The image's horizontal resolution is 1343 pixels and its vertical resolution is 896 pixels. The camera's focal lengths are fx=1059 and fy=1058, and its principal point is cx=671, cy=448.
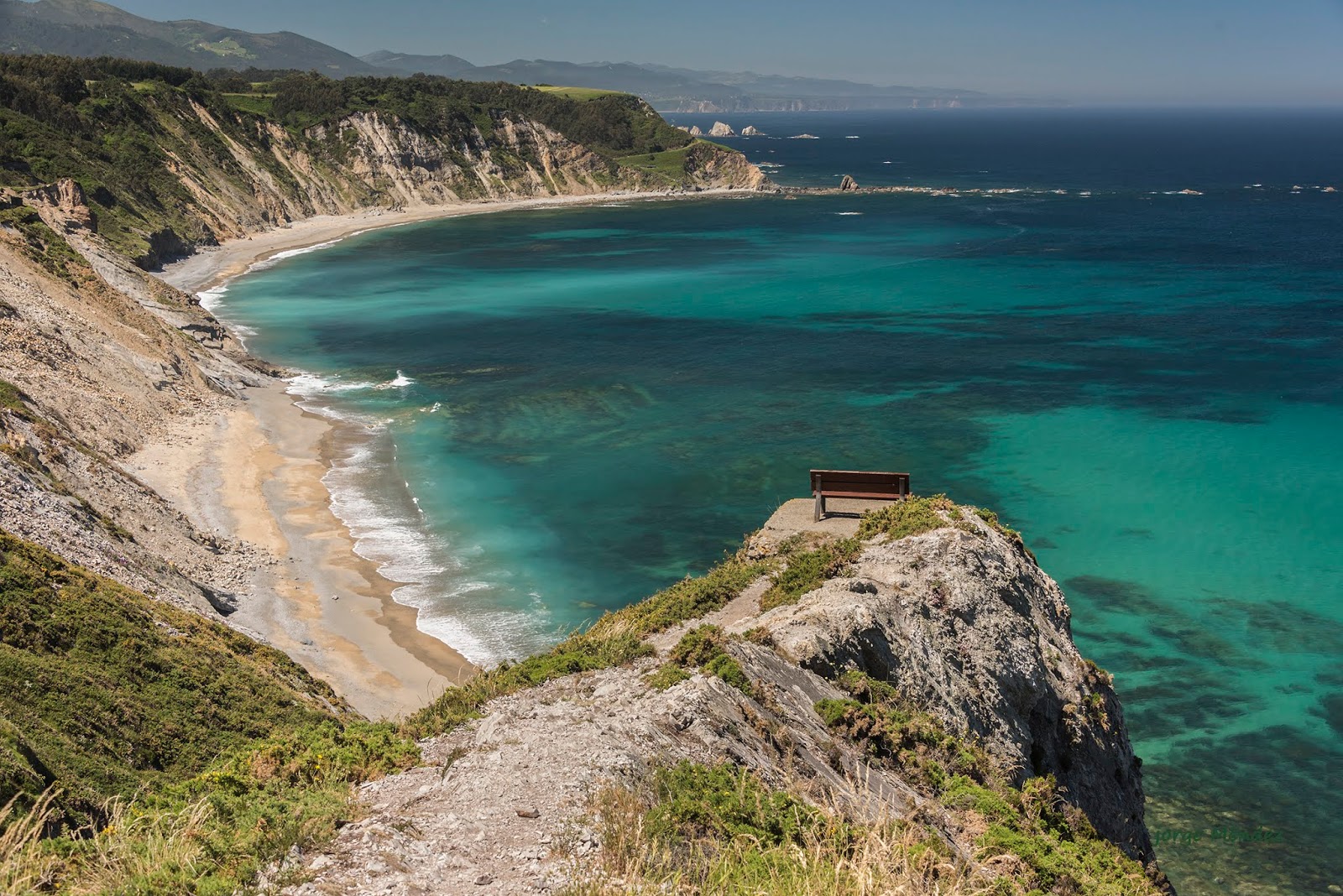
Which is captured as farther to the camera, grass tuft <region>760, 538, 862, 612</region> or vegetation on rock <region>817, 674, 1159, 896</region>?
grass tuft <region>760, 538, 862, 612</region>

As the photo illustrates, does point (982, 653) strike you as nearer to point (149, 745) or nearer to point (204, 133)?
point (149, 745)

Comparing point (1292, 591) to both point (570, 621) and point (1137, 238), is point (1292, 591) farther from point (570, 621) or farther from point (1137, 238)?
point (1137, 238)

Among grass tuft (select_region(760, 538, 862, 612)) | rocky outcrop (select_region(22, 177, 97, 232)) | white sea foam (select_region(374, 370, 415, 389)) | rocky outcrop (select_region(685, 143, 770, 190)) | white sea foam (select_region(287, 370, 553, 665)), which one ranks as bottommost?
white sea foam (select_region(287, 370, 553, 665))

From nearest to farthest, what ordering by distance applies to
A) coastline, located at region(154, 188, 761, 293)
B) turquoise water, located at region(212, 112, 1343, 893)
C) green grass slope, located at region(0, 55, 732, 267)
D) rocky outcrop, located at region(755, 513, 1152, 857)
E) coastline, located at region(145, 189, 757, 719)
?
rocky outcrop, located at region(755, 513, 1152, 857)
coastline, located at region(145, 189, 757, 719)
turquoise water, located at region(212, 112, 1343, 893)
green grass slope, located at region(0, 55, 732, 267)
coastline, located at region(154, 188, 761, 293)

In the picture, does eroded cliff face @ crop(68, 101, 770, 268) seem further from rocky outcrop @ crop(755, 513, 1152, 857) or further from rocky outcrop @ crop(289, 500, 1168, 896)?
rocky outcrop @ crop(289, 500, 1168, 896)

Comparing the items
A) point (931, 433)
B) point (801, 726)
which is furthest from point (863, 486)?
point (931, 433)

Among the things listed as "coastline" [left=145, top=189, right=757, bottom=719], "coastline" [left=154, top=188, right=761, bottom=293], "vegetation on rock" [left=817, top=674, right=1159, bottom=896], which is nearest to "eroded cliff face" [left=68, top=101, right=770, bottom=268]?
"coastline" [left=154, top=188, right=761, bottom=293]
